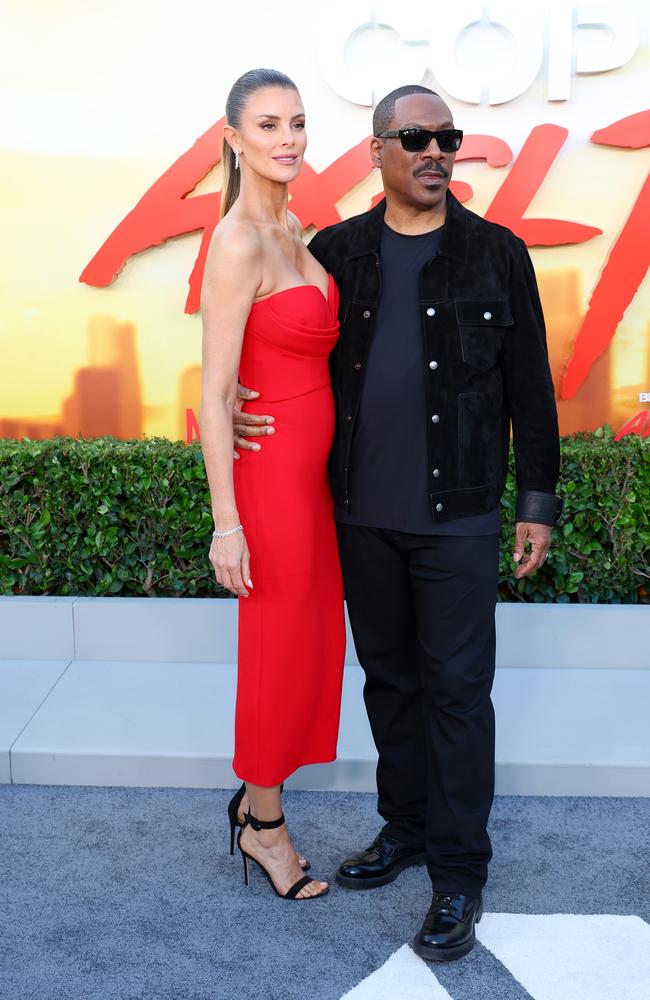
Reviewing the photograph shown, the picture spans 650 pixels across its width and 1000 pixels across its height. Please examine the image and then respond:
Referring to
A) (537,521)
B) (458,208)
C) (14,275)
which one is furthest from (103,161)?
(537,521)

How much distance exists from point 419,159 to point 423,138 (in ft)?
0.16

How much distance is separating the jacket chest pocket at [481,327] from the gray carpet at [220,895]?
4.77ft

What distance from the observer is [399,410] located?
2.75 meters

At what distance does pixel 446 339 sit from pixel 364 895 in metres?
1.51

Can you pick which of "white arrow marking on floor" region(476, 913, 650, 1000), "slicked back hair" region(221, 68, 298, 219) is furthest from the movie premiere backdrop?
"white arrow marking on floor" region(476, 913, 650, 1000)

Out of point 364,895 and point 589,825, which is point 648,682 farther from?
point 364,895

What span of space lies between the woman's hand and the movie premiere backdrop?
2.57 meters

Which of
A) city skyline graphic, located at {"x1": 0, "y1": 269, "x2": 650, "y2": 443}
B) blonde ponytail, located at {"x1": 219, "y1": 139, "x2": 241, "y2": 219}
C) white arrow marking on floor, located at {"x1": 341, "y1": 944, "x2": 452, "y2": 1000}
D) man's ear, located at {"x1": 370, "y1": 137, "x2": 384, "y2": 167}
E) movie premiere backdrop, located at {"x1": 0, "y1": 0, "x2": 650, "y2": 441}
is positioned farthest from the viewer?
city skyline graphic, located at {"x1": 0, "y1": 269, "x2": 650, "y2": 443}

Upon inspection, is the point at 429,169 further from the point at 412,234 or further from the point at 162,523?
the point at 162,523

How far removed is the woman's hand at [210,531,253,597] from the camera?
9.07 ft

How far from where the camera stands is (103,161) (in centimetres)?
516

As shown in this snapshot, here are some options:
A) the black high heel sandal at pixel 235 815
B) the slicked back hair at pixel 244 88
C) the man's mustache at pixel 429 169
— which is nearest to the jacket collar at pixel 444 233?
the man's mustache at pixel 429 169

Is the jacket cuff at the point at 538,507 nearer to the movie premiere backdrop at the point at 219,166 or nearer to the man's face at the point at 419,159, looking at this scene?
the man's face at the point at 419,159

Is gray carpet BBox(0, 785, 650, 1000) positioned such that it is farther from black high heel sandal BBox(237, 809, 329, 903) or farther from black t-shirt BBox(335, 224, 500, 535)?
black t-shirt BBox(335, 224, 500, 535)
